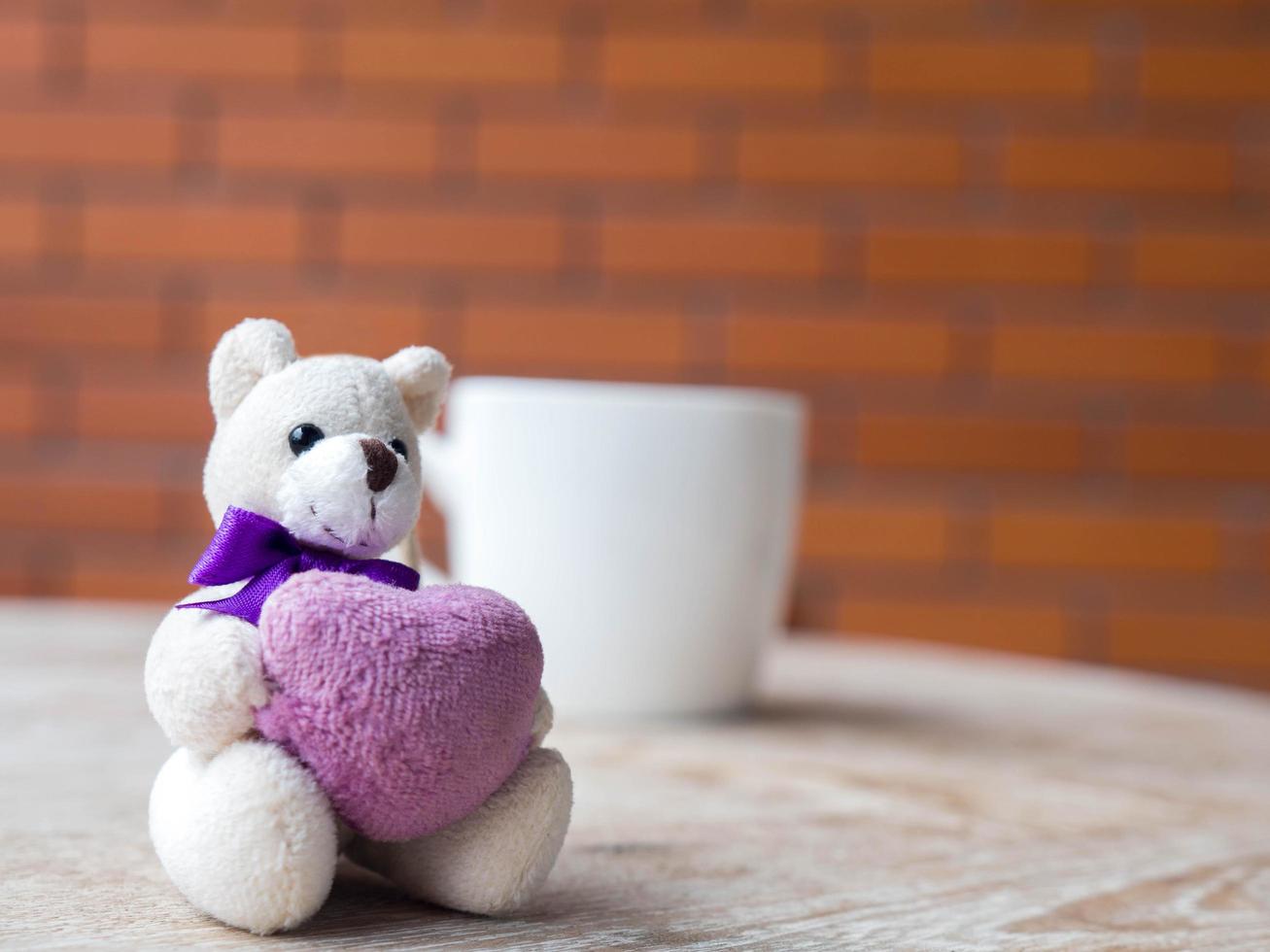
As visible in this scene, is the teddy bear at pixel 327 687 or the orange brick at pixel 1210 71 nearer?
the teddy bear at pixel 327 687

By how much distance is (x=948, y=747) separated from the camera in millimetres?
606


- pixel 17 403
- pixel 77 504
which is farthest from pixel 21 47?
pixel 77 504


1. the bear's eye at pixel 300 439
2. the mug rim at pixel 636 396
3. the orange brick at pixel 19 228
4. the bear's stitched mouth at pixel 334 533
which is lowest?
the bear's stitched mouth at pixel 334 533

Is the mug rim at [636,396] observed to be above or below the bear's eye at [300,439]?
below

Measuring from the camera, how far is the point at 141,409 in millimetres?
1310

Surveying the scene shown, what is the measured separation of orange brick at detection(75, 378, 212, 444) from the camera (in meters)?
1.31

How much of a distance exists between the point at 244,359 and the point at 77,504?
1.10 meters

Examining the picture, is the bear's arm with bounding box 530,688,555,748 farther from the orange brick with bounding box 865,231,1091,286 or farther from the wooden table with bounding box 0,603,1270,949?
the orange brick with bounding box 865,231,1091,286

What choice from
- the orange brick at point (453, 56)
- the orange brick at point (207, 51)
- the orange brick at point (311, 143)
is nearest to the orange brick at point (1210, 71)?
the orange brick at point (453, 56)

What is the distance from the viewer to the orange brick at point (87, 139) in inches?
51.7

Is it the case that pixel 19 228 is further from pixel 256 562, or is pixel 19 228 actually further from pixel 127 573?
pixel 256 562

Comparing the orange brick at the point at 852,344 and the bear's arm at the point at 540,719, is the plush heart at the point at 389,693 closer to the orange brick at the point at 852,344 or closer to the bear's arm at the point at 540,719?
the bear's arm at the point at 540,719

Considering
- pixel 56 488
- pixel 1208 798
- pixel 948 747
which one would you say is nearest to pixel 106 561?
pixel 56 488

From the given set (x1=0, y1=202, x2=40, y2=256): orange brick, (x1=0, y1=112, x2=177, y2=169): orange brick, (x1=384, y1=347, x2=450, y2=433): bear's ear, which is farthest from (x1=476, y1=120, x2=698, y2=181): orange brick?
(x1=384, y1=347, x2=450, y2=433): bear's ear
